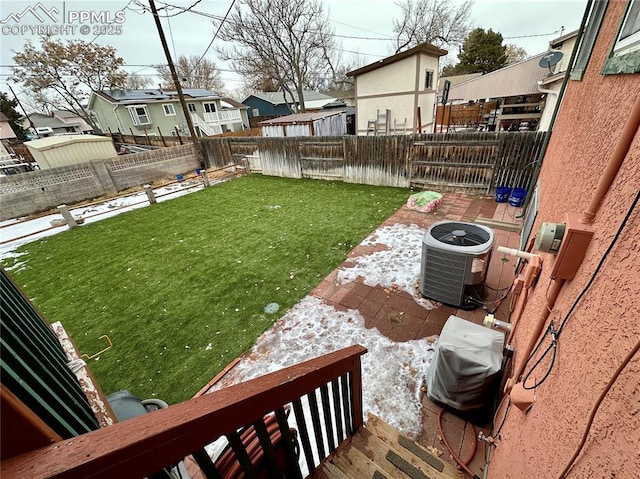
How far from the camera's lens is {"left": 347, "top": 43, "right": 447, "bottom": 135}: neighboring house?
1116 cm

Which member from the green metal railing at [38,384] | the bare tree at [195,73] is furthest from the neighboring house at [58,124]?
the green metal railing at [38,384]

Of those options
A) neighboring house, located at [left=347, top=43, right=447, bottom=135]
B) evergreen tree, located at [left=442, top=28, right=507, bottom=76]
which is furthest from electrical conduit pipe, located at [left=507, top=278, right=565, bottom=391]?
evergreen tree, located at [left=442, top=28, right=507, bottom=76]

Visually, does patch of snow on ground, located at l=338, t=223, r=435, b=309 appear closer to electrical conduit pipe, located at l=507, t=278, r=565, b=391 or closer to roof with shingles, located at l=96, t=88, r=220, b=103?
electrical conduit pipe, located at l=507, t=278, r=565, b=391

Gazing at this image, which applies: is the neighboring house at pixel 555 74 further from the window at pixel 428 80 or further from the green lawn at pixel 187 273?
the window at pixel 428 80

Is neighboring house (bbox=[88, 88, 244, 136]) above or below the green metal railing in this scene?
above

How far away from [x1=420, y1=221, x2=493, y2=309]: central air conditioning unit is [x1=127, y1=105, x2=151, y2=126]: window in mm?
26137

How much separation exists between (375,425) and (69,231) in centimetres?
999

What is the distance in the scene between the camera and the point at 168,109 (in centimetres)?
2203

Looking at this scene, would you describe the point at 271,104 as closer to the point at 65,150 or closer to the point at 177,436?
the point at 65,150

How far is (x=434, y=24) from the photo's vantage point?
20.0 meters

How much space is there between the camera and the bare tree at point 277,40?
1709cm

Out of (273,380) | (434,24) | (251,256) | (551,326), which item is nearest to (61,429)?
(273,380)

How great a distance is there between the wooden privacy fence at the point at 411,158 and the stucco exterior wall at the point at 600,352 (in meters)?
5.90

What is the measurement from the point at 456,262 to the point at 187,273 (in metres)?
4.74
